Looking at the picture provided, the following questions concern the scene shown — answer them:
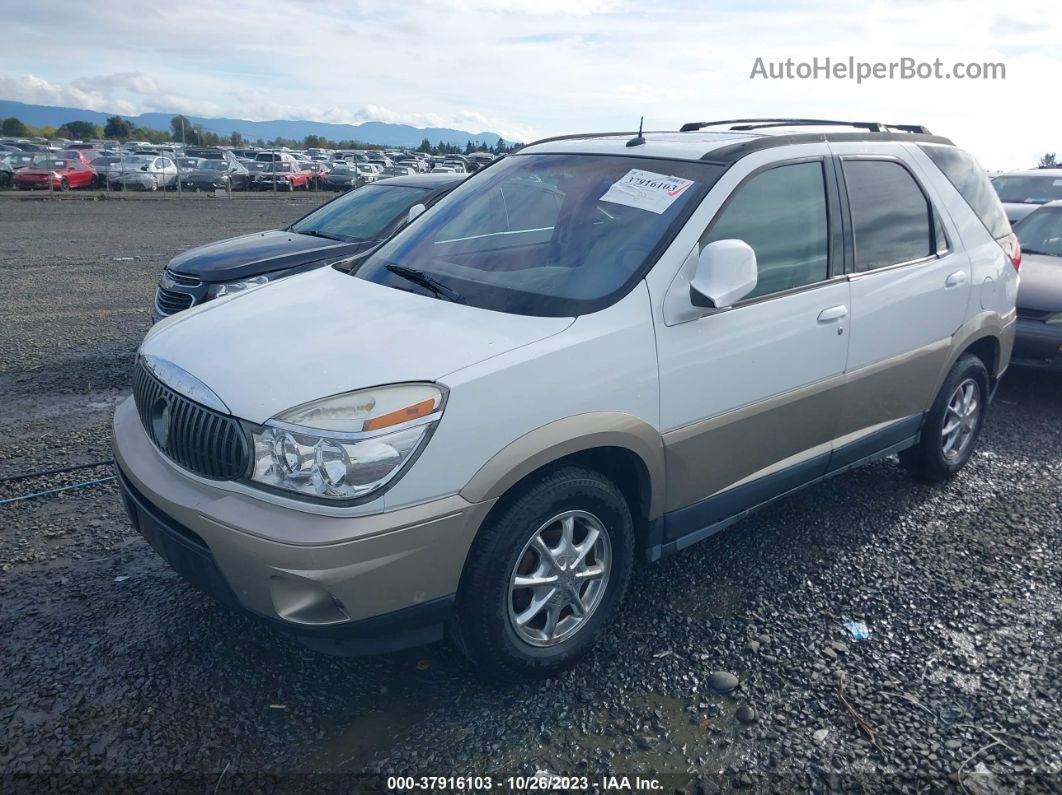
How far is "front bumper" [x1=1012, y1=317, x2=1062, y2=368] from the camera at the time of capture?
21.1 feet

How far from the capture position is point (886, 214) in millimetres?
4172

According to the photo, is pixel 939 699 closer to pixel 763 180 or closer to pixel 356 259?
pixel 763 180

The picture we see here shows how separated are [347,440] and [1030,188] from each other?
11650mm

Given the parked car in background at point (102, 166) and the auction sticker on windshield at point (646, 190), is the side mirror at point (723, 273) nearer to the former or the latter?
the auction sticker on windshield at point (646, 190)

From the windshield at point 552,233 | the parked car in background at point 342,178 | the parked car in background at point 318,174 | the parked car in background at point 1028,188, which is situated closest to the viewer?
the windshield at point 552,233

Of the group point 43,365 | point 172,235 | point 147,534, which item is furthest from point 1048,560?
point 172,235

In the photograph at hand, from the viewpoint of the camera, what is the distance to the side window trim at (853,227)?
12.9 ft

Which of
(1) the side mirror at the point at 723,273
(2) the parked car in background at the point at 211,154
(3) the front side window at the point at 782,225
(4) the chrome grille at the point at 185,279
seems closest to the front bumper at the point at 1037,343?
(3) the front side window at the point at 782,225

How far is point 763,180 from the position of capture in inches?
142

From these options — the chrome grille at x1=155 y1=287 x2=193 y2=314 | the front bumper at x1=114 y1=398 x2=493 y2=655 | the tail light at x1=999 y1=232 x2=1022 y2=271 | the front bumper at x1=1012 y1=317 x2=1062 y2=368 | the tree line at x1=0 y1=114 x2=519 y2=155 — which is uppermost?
the tree line at x1=0 y1=114 x2=519 y2=155

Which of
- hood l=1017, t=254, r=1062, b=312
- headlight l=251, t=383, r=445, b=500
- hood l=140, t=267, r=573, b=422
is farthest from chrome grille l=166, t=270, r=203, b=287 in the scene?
hood l=1017, t=254, r=1062, b=312

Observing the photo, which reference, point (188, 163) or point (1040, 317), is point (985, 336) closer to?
point (1040, 317)

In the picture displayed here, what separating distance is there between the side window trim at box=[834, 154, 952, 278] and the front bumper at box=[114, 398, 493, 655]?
7.41ft

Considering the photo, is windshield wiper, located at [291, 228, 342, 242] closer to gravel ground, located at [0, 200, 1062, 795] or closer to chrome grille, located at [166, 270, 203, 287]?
chrome grille, located at [166, 270, 203, 287]
